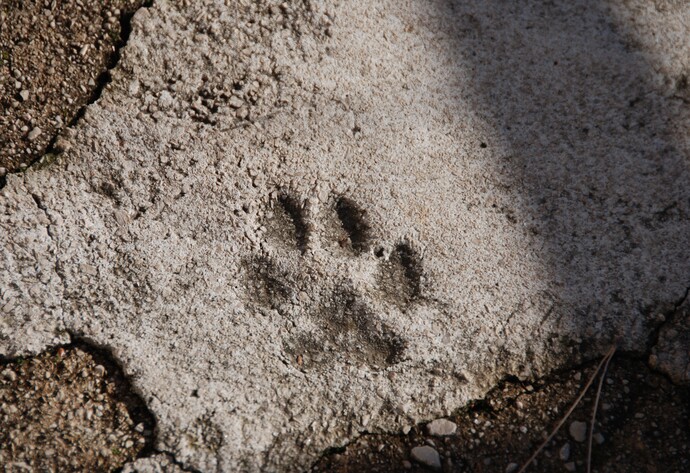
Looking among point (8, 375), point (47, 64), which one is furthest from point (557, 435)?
point (47, 64)

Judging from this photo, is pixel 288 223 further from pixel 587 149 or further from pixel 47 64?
pixel 587 149

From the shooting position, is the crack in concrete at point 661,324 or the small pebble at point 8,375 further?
the crack in concrete at point 661,324

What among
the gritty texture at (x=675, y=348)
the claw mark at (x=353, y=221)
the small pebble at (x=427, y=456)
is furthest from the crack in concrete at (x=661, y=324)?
the claw mark at (x=353, y=221)

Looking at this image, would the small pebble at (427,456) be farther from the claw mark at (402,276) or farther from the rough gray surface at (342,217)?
the claw mark at (402,276)

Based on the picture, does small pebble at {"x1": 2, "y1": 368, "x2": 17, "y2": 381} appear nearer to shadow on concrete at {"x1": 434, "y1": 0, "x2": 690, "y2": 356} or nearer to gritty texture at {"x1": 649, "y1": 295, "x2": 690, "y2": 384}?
shadow on concrete at {"x1": 434, "y1": 0, "x2": 690, "y2": 356}

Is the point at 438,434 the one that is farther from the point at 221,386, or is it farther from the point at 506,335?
the point at 221,386

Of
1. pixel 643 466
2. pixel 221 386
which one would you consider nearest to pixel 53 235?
pixel 221 386

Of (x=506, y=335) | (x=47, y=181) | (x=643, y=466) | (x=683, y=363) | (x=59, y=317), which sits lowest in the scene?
(x=59, y=317)
